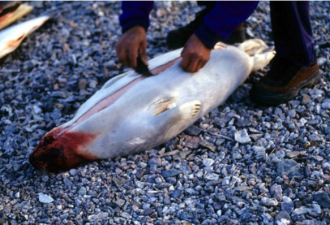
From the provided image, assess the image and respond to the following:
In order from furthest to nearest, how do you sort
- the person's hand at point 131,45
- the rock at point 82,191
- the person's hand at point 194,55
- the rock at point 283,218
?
the person's hand at point 131,45 → the person's hand at point 194,55 → the rock at point 82,191 → the rock at point 283,218

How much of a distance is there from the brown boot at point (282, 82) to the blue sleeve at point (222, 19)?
532 mm

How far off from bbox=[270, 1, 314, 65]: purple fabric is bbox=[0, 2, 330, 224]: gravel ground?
0.28 metres

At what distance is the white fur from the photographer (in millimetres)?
3146

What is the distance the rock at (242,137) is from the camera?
3273mm

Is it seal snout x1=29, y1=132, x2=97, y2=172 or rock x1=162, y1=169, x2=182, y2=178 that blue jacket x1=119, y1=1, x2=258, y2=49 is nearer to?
rock x1=162, y1=169, x2=182, y2=178

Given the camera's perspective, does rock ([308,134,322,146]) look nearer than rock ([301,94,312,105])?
Yes

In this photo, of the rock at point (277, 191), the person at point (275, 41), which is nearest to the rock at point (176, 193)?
the rock at point (277, 191)

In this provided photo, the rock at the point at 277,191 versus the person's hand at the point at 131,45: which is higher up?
the person's hand at the point at 131,45

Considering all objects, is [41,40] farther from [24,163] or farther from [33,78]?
[24,163]

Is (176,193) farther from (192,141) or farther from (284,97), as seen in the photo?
(284,97)

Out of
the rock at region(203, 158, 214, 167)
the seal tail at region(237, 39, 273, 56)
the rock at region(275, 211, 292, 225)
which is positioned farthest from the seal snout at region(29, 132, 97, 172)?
the seal tail at region(237, 39, 273, 56)

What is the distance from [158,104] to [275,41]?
35.0 inches

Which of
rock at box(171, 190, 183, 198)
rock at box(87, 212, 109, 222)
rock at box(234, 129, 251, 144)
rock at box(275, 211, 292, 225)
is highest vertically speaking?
rock at box(87, 212, 109, 222)

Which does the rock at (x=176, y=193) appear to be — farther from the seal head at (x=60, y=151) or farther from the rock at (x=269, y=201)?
the seal head at (x=60, y=151)
